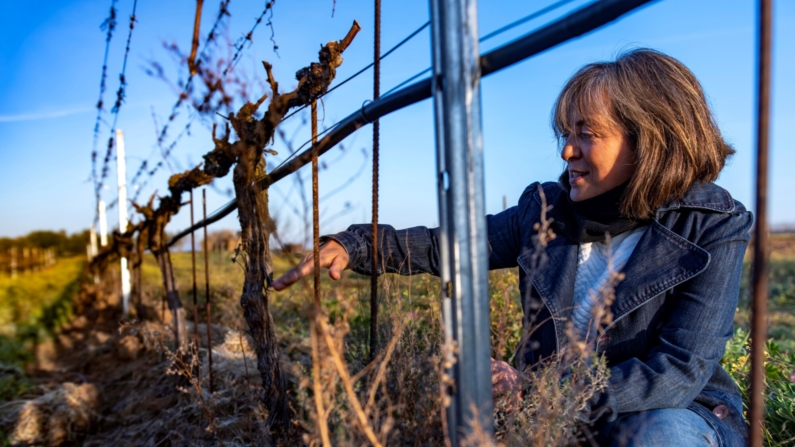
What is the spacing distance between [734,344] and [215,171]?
3.40 m

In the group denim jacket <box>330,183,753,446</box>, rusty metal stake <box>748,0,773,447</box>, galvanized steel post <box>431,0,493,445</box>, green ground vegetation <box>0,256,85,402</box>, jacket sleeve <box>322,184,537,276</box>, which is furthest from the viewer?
green ground vegetation <box>0,256,85,402</box>

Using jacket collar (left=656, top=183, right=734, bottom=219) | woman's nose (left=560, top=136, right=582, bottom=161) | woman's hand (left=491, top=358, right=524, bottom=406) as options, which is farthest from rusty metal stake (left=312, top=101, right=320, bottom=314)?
jacket collar (left=656, top=183, right=734, bottom=219)

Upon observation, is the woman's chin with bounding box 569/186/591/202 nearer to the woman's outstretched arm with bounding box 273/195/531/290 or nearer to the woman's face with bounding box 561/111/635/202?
the woman's face with bounding box 561/111/635/202

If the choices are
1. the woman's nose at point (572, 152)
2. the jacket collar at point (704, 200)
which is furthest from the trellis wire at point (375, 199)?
the jacket collar at point (704, 200)

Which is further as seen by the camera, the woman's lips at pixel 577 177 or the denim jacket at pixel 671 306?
the woman's lips at pixel 577 177

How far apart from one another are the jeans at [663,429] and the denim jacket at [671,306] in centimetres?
3

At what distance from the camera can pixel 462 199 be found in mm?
1148

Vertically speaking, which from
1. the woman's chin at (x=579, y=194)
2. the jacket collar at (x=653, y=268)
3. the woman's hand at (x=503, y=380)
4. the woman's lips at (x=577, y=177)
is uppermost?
the woman's lips at (x=577, y=177)

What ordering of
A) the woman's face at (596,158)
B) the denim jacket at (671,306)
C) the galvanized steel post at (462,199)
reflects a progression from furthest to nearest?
the woman's face at (596,158) → the denim jacket at (671,306) → the galvanized steel post at (462,199)

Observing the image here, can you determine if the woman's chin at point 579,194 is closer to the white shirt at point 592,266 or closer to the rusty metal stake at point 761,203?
the white shirt at point 592,266

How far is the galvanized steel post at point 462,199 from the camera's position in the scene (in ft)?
3.78

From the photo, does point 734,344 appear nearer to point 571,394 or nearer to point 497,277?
point 497,277

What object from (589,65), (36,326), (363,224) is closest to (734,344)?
(589,65)

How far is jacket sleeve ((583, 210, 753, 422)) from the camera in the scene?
1738 mm
